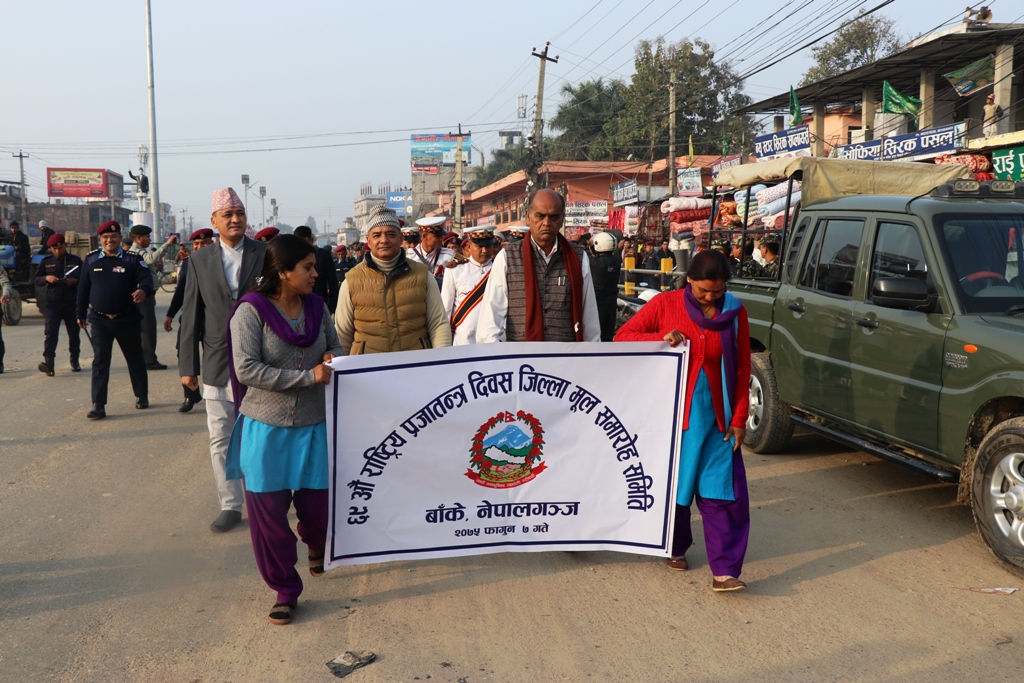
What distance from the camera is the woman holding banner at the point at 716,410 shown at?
439cm

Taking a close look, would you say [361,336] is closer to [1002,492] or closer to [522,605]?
[522,605]

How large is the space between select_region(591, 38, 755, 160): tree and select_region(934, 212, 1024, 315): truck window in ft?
115

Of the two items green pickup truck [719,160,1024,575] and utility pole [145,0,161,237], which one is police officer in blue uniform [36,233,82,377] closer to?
green pickup truck [719,160,1024,575]

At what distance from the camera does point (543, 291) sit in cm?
493

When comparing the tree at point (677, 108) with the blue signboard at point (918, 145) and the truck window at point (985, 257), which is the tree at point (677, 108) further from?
the truck window at point (985, 257)

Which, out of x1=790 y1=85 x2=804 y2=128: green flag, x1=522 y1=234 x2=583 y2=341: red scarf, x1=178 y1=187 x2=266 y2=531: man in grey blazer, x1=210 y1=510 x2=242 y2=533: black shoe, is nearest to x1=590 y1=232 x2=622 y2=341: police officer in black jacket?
x1=522 y1=234 x2=583 y2=341: red scarf

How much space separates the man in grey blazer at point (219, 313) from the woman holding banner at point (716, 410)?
9.15 ft

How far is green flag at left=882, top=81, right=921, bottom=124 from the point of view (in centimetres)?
2064

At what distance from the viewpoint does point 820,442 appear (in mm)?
7781

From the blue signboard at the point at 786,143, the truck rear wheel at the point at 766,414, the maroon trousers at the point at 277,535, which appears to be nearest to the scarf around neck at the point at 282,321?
the maroon trousers at the point at 277,535

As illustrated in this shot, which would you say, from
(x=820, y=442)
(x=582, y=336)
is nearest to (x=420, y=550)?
(x=582, y=336)

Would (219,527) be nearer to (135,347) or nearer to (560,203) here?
(560,203)

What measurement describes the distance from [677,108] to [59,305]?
36151 mm

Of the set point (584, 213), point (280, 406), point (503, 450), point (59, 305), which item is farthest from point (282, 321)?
point (584, 213)
